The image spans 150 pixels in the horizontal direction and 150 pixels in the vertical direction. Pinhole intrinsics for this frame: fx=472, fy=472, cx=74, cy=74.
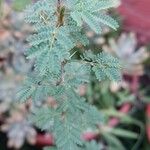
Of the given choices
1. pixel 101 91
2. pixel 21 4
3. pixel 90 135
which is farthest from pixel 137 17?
pixel 21 4

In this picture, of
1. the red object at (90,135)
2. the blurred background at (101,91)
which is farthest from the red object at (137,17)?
the red object at (90,135)

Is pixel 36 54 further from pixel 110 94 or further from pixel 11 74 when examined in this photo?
pixel 110 94

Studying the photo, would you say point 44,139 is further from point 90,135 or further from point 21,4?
point 21,4

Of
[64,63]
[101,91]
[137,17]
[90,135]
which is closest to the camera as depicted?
[64,63]

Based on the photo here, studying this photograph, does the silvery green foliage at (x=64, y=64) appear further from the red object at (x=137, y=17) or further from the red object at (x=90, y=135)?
the red object at (x=137, y=17)

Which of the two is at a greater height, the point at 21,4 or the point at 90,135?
the point at 21,4

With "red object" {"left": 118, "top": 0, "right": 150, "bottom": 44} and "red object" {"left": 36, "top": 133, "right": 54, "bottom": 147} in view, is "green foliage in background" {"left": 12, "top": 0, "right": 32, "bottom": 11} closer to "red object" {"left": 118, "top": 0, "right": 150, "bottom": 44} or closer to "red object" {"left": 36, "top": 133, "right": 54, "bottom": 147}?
"red object" {"left": 36, "top": 133, "right": 54, "bottom": 147}
